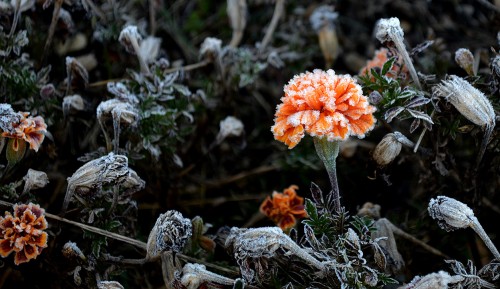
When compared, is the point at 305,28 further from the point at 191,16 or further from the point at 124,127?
the point at 124,127

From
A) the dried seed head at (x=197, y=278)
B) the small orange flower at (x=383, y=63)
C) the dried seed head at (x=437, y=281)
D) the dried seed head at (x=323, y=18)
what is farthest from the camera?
the dried seed head at (x=323, y=18)

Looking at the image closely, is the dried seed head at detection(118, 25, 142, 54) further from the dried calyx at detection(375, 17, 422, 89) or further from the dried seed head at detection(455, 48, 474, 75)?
the dried seed head at detection(455, 48, 474, 75)

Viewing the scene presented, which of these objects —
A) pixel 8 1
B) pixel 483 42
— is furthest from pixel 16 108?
pixel 483 42

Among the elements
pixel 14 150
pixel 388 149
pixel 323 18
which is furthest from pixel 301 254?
pixel 323 18

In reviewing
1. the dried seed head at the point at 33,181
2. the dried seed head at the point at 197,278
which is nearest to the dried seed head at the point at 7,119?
the dried seed head at the point at 33,181

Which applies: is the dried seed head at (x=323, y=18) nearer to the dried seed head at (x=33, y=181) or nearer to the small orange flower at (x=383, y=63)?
the small orange flower at (x=383, y=63)
